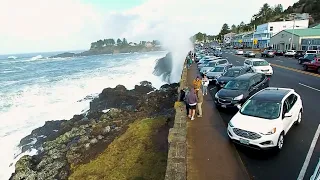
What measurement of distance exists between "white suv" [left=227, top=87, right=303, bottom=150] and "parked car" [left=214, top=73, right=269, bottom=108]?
7.75 feet

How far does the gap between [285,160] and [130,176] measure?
5542 mm

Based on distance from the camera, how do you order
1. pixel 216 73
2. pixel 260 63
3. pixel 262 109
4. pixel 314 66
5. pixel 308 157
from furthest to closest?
pixel 314 66 → pixel 260 63 → pixel 216 73 → pixel 262 109 → pixel 308 157

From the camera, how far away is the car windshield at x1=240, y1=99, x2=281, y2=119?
8080 millimetres

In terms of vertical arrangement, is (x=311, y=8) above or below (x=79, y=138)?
above

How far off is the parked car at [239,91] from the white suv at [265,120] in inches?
93.0

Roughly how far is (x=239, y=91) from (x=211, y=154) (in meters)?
5.59

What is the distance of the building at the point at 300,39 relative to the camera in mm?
52500

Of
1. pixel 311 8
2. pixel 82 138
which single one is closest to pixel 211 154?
pixel 82 138

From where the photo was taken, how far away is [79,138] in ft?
51.6

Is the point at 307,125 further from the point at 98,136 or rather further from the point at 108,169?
the point at 98,136

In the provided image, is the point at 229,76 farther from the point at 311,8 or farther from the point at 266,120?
the point at 311,8

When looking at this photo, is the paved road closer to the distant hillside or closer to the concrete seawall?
the concrete seawall

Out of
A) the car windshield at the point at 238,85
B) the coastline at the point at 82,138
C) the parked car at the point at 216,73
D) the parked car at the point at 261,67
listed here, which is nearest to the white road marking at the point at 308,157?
the car windshield at the point at 238,85

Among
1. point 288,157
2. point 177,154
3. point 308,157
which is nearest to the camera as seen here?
point 177,154
